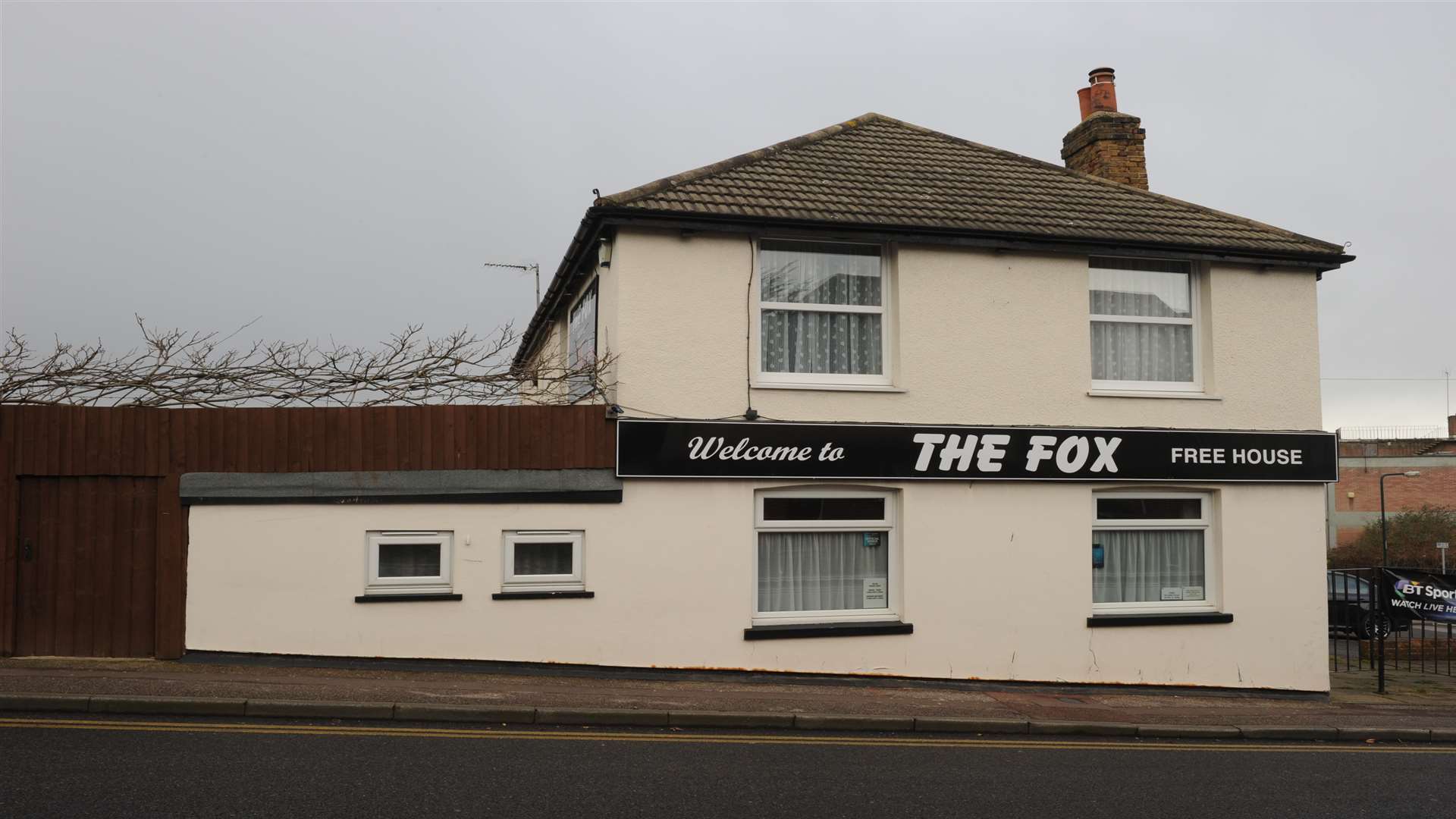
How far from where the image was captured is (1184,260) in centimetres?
1361

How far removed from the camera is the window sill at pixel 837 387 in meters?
12.1

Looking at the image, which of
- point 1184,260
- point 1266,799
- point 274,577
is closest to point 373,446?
point 274,577

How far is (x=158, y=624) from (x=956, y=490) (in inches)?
321

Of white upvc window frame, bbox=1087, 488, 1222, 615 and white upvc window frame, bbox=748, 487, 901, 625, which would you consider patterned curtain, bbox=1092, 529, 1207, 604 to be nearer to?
white upvc window frame, bbox=1087, 488, 1222, 615

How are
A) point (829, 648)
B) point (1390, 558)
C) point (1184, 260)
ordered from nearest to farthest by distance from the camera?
1. point (829, 648)
2. point (1184, 260)
3. point (1390, 558)

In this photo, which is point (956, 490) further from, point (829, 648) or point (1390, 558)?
point (1390, 558)

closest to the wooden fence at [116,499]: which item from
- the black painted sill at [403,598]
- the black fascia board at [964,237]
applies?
the black painted sill at [403,598]

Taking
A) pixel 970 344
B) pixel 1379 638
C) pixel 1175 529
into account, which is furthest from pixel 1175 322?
pixel 1379 638

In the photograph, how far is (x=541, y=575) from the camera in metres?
11.5

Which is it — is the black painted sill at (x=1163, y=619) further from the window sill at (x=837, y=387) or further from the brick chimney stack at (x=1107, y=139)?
the brick chimney stack at (x=1107, y=139)

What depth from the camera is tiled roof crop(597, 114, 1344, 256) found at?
12312 millimetres

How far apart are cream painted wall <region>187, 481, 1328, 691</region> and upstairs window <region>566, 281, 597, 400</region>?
141 cm

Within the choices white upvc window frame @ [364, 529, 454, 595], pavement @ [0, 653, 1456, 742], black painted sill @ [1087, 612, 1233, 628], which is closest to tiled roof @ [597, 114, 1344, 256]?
white upvc window frame @ [364, 529, 454, 595]

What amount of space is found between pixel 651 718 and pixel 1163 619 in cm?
654
